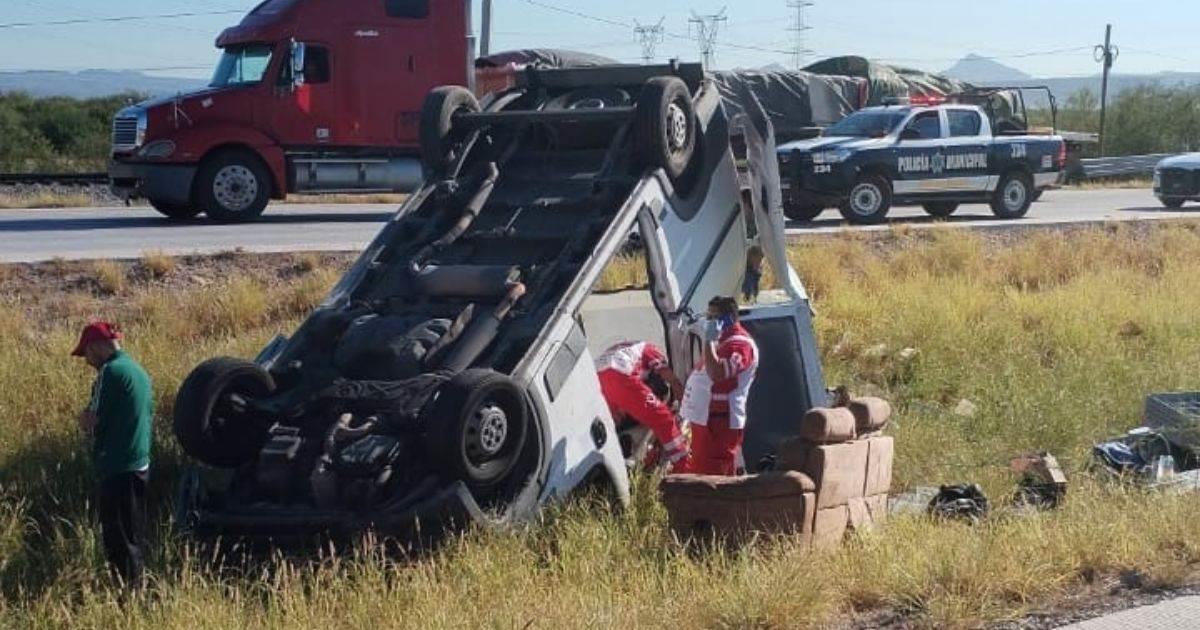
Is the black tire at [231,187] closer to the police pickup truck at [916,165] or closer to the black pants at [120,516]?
the police pickup truck at [916,165]

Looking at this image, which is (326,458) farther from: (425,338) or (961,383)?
(961,383)

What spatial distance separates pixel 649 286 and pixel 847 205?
598 inches

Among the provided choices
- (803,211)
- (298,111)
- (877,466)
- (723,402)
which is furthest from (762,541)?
(803,211)

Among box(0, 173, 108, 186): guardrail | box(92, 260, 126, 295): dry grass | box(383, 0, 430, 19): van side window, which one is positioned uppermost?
box(383, 0, 430, 19): van side window

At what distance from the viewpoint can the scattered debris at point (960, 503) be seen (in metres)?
8.52

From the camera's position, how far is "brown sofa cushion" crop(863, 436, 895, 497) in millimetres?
8148

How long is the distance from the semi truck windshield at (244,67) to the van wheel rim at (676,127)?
15.7 metres

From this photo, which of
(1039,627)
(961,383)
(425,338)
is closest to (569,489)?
(425,338)

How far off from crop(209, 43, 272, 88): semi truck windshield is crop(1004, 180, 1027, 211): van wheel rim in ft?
39.4

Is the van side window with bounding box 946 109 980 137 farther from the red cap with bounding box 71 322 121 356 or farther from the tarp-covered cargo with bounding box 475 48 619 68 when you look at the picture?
the red cap with bounding box 71 322 121 356

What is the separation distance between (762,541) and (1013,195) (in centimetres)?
2061

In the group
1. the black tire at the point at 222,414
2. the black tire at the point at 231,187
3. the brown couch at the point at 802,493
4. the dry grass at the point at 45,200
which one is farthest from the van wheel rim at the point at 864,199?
the black tire at the point at 222,414

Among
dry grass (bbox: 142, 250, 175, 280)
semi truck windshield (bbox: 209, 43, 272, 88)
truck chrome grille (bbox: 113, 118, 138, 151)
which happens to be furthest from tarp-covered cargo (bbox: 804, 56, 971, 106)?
dry grass (bbox: 142, 250, 175, 280)

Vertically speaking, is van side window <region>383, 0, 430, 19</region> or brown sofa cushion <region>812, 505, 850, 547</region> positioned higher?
van side window <region>383, 0, 430, 19</region>
